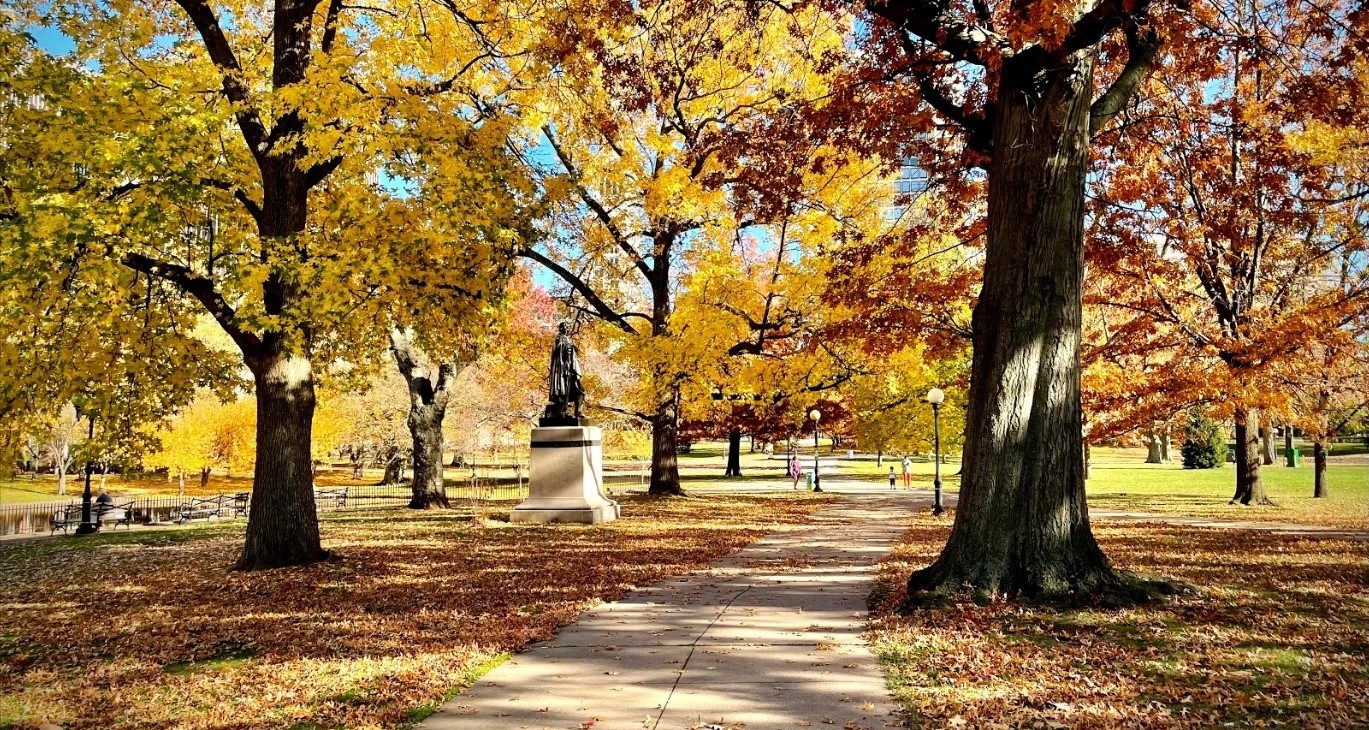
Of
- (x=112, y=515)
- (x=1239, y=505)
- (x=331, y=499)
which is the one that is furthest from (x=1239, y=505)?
(x=112, y=515)

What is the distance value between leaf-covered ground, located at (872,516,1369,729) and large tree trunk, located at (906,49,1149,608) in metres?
0.52

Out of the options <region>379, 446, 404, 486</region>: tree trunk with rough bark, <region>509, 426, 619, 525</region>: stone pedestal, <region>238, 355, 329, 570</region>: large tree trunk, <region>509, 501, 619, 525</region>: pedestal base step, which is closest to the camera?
<region>238, 355, 329, 570</region>: large tree trunk

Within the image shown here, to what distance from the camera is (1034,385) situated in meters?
8.16

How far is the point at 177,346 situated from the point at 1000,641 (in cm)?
1053

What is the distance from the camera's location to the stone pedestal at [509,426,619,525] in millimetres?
17641

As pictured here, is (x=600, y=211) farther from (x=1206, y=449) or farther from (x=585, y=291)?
(x=1206, y=449)

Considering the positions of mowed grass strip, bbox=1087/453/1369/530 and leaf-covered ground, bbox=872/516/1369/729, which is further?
mowed grass strip, bbox=1087/453/1369/530

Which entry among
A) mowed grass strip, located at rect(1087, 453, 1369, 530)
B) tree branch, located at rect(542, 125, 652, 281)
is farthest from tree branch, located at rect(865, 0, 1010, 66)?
tree branch, located at rect(542, 125, 652, 281)

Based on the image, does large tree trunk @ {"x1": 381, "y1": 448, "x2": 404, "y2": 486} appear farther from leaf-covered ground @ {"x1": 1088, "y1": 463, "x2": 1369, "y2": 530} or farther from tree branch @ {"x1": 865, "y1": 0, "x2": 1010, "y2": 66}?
tree branch @ {"x1": 865, "y1": 0, "x2": 1010, "y2": 66}

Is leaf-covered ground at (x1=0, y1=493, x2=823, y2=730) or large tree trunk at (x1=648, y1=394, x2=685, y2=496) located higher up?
large tree trunk at (x1=648, y1=394, x2=685, y2=496)

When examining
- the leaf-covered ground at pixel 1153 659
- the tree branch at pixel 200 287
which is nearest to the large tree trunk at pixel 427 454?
→ the tree branch at pixel 200 287

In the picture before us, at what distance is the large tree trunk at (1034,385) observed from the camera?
26.2 ft

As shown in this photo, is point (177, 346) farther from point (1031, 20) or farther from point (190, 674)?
point (1031, 20)

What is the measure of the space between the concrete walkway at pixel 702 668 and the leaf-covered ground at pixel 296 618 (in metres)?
0.41
